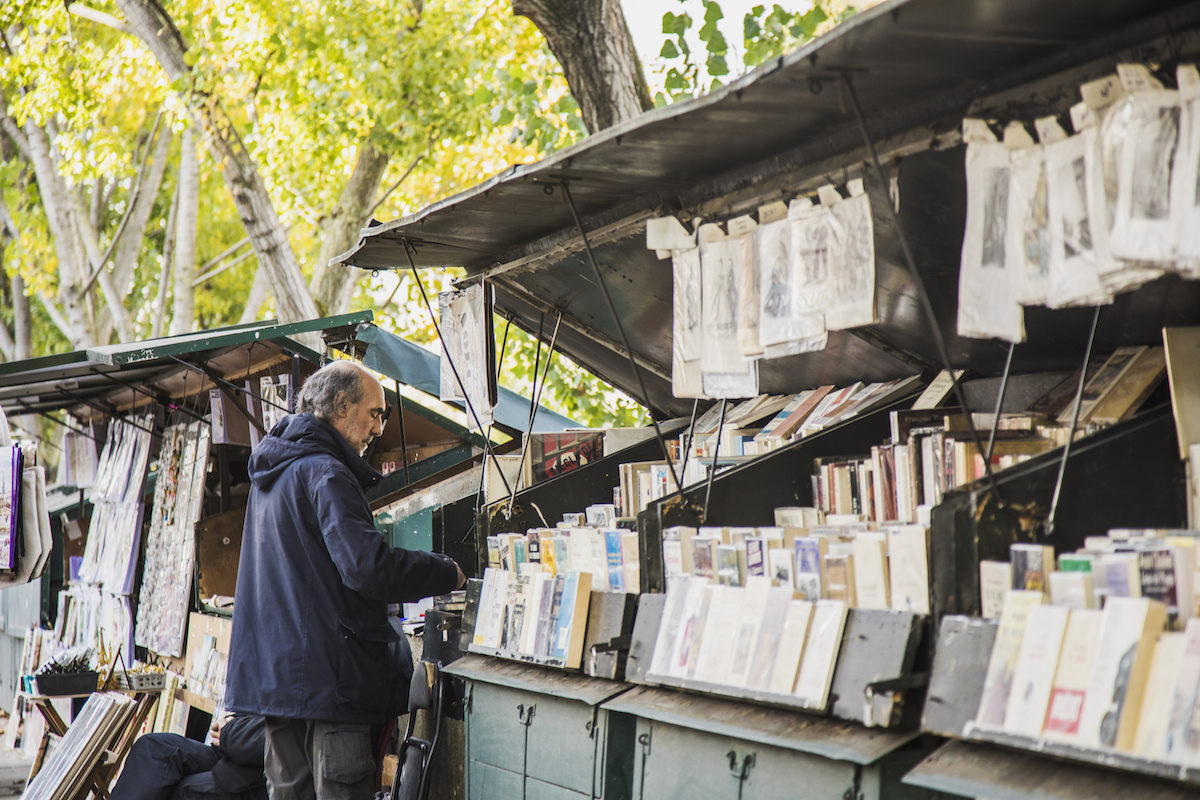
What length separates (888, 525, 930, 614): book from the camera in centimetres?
256

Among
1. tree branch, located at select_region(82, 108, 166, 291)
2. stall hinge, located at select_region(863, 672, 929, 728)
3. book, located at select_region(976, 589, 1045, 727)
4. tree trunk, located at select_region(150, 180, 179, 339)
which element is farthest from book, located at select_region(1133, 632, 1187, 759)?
tree trunk, located at select_region(150, 180, 179, 339)

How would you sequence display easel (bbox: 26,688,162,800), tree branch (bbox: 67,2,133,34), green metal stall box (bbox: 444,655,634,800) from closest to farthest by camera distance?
1. green metal stall box (bbox: 444,655,634,800)
2. display easel (bbox: 26,688,162,800)
3. tree branch (bbox: 67,2,133,34)

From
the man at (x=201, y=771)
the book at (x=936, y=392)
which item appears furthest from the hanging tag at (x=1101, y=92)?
the man at (x=201, y=771)

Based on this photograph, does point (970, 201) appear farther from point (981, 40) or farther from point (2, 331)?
point (2, 331)

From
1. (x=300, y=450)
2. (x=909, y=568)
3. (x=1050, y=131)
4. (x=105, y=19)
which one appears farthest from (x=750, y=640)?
(x=105, y=19)

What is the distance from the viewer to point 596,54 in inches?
245

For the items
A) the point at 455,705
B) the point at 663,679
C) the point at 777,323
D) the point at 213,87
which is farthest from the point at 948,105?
the point at 213,87

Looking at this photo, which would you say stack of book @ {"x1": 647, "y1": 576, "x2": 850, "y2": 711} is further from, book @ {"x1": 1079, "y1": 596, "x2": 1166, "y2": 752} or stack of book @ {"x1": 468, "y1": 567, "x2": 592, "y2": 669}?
book @ {"x1": 1079, "y1": 596, "x2": 1166, "y2": 752}

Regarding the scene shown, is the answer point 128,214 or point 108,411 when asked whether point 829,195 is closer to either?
point 108,411

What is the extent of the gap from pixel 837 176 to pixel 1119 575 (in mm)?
1343

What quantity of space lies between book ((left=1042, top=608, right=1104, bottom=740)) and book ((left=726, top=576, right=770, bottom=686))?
0.88 metres

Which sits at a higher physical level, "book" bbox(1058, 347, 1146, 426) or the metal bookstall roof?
the metal bookstall roof

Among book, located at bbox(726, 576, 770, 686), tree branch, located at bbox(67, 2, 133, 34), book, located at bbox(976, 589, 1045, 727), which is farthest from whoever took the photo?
tree branch, located at bbox(67, 2, 133, 34)

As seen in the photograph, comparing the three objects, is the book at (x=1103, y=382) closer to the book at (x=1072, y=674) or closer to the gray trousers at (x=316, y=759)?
the book at (x=1072, y=674)
